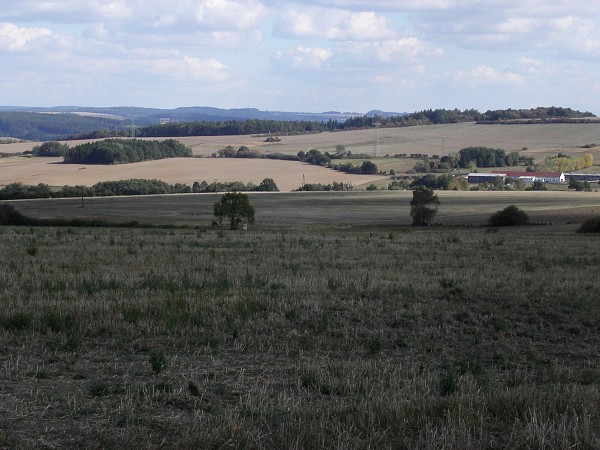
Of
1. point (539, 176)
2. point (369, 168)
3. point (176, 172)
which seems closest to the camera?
point (176, 172)

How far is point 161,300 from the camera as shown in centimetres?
1338

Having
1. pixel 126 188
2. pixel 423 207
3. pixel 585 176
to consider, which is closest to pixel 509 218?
pixel 423 207

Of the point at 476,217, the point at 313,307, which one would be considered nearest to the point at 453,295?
the point at 313,307

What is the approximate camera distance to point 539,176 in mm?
111688

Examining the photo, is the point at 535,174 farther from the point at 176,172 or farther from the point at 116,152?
the point at 116,152

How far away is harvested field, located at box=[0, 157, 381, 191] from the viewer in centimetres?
9981

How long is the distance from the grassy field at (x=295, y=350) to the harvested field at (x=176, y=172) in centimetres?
8054

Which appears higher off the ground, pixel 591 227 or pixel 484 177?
pixel 591 227

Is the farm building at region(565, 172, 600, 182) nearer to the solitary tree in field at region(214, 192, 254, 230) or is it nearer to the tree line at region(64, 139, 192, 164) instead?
the tree line at region(64, 139, 192, 164)

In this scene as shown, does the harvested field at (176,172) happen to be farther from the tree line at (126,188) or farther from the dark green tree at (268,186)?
the tree line at (126,188)

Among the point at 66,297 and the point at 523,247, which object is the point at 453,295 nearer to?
the point at 66,297

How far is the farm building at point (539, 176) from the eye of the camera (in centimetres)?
10956

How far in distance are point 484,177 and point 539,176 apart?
8.01 metres

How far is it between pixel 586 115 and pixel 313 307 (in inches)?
7217
